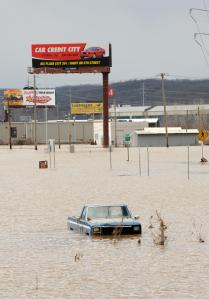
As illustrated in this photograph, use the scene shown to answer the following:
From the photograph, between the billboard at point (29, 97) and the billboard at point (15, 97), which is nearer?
the billboard at point (29, 97)

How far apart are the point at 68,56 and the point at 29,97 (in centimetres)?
5740

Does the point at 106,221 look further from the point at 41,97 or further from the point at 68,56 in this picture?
the point at 41,97

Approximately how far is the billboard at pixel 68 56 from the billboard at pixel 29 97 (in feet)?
170

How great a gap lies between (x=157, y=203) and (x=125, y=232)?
10.1 metres

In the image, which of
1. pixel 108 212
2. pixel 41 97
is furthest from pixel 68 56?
pixel 108 212

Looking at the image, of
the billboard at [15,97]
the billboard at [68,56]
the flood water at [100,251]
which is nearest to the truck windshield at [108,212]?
the flood water at [100,251]

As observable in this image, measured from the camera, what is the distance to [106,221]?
2330 centimetres

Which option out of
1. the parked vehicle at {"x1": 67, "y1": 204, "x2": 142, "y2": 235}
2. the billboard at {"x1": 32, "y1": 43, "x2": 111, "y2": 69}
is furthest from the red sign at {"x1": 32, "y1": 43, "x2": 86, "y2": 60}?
the parked vehicle at {"x1": 67, "y1": 204, "x2": 142, "y2": 235}

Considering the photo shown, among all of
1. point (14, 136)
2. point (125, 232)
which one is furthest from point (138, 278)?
point (14, 136)

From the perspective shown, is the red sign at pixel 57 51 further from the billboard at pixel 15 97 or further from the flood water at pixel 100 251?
the flood water at pixel 100 251

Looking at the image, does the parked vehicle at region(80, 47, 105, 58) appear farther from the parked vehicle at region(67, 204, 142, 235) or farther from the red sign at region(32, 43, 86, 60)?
the parked vehicle at region(67, 204, 142, 235)

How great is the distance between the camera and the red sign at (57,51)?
123 meters

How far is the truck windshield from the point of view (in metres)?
23.8

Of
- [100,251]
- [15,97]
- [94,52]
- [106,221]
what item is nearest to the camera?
[100,251]
